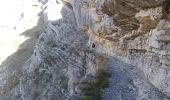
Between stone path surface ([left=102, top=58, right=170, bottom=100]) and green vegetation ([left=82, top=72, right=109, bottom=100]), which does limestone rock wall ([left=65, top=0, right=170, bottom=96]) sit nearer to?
stone path surface ([left=102, top=58, right=170, bottom=100])

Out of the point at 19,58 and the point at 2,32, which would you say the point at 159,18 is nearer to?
the point at 19,58

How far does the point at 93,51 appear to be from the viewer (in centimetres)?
2302

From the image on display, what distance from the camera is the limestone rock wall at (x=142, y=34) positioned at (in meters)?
12.9

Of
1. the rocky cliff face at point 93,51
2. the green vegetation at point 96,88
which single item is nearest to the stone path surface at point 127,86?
the rocky cliff face at point 93,51

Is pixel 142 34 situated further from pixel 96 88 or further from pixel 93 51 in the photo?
pixel 93 51

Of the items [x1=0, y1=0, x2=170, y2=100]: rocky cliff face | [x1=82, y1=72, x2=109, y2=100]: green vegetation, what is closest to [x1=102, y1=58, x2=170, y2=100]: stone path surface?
[x1=0, y1=0, x2=170, y2=100]: rocky cliff face

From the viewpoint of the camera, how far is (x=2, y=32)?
159 feet

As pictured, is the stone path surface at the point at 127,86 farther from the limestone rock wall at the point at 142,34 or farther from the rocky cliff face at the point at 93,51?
the limestone rock wall at the point at 142,34

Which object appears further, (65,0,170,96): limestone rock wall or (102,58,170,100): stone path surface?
(102,58,170,100): stone path surface

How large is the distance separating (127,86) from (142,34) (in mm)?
2538

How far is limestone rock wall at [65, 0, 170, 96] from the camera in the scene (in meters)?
12.9

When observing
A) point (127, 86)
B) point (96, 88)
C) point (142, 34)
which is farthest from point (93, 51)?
point (142, 34)

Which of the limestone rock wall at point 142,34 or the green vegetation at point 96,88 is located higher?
the limestone rock wall at point 142,34

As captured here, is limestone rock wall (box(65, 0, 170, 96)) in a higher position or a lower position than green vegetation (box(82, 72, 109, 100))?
higher
